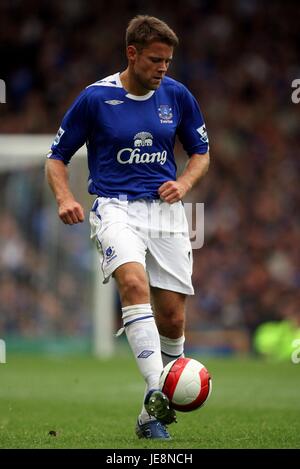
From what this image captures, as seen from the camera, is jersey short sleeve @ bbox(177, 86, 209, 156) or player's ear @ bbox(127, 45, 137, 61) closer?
player's ear @ bbox(127, 45, 137, 61)

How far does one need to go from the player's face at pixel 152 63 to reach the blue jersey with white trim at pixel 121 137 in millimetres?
183

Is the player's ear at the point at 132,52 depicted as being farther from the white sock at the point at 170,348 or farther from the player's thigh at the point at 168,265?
the white sock at the point at 170,348

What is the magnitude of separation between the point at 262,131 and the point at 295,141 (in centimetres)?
64

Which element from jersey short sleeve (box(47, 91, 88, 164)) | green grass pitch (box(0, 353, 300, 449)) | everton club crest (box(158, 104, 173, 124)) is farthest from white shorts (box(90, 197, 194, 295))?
green grass pitch (box(0, 353, 300, 449))

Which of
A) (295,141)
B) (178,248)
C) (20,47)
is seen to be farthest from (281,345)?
(178,248)

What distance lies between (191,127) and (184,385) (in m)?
1.74

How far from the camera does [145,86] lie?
668 cm

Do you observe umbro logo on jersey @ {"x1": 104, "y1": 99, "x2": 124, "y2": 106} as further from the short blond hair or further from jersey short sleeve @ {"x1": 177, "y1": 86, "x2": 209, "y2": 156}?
jersey short sleeve @ {"x1": 177, "y1": 86, "x2": 209, "y2": 156}

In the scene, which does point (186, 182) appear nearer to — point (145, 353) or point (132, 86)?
point (132, 86)

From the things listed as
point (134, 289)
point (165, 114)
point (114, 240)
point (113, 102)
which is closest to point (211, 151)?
point (165, 114)

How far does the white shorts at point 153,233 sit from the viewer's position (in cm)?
657

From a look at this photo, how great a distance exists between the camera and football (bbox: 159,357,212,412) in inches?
240

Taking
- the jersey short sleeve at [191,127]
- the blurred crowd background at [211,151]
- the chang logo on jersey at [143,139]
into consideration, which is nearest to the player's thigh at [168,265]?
the chang logo on jersey at [143,139]

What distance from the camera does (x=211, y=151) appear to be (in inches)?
823
